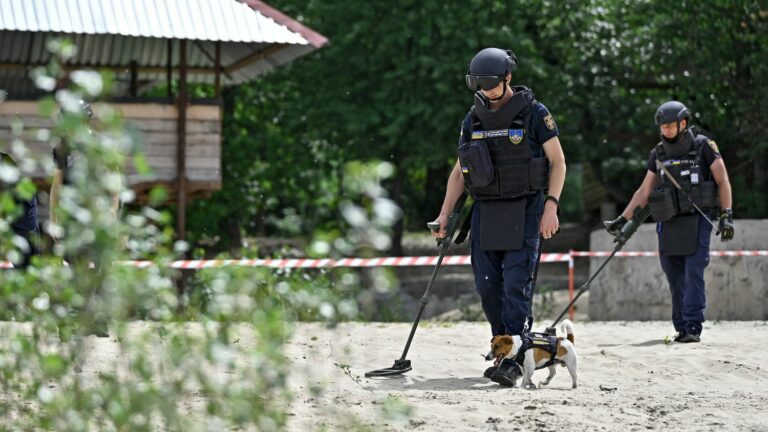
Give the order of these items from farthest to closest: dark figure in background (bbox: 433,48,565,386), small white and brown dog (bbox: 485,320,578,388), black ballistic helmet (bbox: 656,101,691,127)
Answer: black ballistic helmet (bbox: 656,101,691,127)
dark figure in background (bbox: 433,48,565,386)
small white and brown dog (bbox: 485,320,578,388)

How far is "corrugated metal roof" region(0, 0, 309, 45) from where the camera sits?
1852 centimetres

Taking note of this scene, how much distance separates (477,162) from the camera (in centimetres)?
805

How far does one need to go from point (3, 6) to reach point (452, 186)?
11688 mm

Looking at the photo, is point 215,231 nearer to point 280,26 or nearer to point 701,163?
point 280,26

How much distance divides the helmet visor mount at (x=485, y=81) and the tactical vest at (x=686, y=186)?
363 cm

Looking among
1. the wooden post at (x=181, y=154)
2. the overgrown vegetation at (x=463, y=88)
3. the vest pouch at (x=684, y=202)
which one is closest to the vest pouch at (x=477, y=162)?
the vest pouch at (x=684, y=202)

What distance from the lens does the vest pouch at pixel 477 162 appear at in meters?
8.04

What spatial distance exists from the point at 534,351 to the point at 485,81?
1.50 meters

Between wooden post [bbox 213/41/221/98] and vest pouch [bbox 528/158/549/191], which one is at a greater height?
wooden post [bbox 213/41/221/98]

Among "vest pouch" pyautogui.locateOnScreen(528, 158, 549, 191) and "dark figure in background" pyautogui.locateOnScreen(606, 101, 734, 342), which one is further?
"dark figure in background" pyautogui.locateOnScreen(606, 101, 734, 342)

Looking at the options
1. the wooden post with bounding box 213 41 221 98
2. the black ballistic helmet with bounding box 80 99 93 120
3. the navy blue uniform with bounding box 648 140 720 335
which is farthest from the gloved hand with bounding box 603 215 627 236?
the wooden post with bounding box 213 41 221 98

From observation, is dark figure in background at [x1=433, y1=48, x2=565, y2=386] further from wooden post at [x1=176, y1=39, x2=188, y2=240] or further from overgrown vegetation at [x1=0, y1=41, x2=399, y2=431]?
wooden post at [x1=176, y1=39, x2=188, y2=240]

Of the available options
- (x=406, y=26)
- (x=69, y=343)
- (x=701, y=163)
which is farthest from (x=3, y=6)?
(x=69, y=343)

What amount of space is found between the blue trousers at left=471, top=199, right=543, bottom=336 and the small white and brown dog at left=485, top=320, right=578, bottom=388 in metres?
0.11
